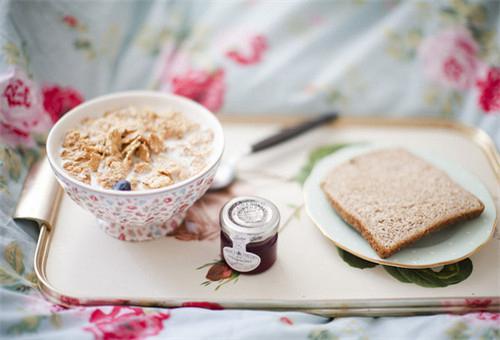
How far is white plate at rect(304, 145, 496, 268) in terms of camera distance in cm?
101

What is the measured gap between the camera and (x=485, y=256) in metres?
1.06

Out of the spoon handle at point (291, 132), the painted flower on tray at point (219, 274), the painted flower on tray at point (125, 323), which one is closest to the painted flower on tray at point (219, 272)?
the painted flower on tray at point (219, 274)

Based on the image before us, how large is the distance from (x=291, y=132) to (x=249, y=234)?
17.4 inches

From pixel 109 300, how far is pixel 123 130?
0.30 m

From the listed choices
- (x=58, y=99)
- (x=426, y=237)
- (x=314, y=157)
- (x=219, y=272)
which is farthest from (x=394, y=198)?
(x=58, y=99)

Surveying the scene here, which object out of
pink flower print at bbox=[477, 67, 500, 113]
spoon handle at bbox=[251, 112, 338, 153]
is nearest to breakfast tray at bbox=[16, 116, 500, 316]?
spoon handle at bbox=[251, 112, 338, 153]

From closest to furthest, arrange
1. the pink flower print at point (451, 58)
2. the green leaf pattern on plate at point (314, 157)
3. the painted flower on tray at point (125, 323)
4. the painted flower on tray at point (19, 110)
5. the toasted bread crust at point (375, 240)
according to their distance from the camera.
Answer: the painted flower on tray at point (125, 323) < the toasted bread crust at point (375, 240) < the painted flower on tray at point (19, 110) < the green leaf pattern on plate at point (314, 157) < the pink flower print at point (451, 58)

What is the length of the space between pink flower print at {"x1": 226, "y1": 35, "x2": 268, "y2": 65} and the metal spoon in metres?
0.22

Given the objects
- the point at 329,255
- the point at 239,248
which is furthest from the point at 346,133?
the point at 239,248

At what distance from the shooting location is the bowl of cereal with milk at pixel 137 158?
0.94 meters

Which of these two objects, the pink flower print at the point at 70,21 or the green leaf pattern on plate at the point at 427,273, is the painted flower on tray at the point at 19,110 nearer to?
the pink flower print at the point at 70,21

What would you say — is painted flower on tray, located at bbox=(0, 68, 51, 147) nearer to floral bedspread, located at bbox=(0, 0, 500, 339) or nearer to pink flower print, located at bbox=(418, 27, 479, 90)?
floral bedspread, located at bbox=(0, 0, 500, 339)

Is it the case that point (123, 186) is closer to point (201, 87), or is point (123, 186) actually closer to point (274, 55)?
point (201, 87)

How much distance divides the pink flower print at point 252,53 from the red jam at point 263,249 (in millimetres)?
595
